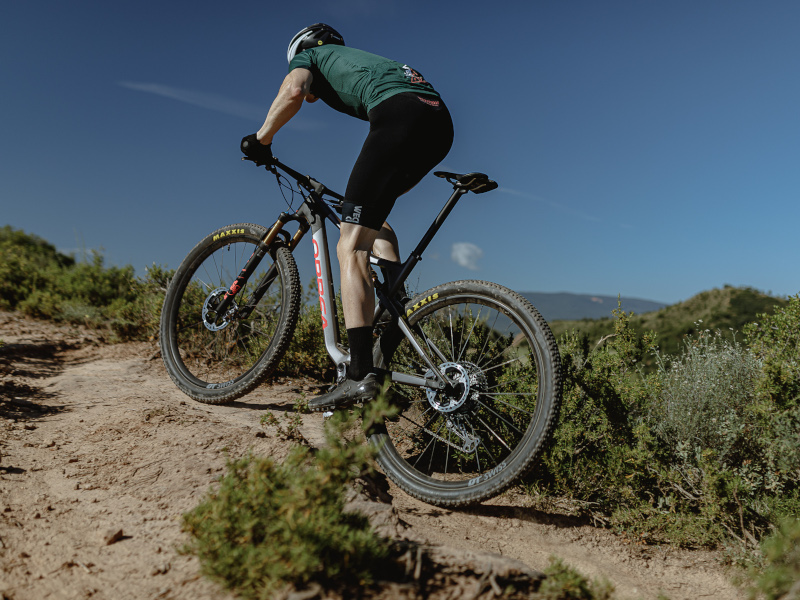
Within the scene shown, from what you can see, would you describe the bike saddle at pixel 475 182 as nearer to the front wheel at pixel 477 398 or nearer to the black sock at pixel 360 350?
the front wheel at pixel 477 398

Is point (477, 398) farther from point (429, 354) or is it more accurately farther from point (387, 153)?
point (387, 153)

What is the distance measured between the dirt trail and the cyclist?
723 millimetres

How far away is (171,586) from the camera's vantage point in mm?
1945

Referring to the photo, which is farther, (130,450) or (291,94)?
(291,94)

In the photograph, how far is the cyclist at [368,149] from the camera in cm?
319

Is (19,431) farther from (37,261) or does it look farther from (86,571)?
(37,261)

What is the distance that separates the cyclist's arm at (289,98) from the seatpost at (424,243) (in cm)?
119

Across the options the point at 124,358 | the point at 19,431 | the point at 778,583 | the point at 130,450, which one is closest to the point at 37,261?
the point at 124,358

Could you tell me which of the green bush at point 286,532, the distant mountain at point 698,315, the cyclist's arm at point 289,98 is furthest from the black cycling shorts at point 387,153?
the distant mountain at point 698,315

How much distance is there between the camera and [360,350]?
128 inches

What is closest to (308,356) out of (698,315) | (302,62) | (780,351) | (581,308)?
(302,62)

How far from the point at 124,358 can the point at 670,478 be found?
17.3 ft

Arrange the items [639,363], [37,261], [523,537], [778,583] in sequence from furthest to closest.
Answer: [37,261] < [639,363] < [523,537] < [778,583]

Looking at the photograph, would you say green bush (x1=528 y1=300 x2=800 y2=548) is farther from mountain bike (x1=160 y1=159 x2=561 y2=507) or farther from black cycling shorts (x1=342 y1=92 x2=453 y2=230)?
black cycling shorts (x1=342 y1=92 x2=453 y2=230)
